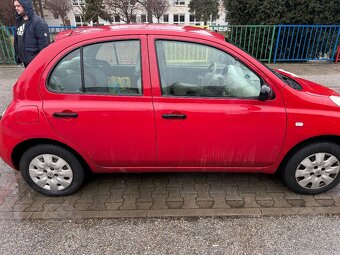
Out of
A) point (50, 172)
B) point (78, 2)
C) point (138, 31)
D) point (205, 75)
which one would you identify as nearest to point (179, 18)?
point (78, 2)

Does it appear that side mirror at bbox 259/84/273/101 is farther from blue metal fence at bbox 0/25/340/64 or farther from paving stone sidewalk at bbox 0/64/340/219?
blue metal fence at bbox 0/25/340/64

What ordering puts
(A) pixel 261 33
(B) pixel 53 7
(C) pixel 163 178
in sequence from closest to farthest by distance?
(C) pixel 163 178 → (A) pixel 261 33 → (B) pixel 53 7

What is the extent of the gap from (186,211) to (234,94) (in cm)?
122

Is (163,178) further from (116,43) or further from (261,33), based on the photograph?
(261,33)

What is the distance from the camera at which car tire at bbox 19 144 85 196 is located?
9.16ft

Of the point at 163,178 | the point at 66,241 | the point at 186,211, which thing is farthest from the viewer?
the point at 163,178

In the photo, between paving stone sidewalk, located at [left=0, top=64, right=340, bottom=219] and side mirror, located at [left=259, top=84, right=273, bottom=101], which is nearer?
side mirror, located at [left=259, top=84, right=273, bottom=101]

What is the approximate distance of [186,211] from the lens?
2.79m

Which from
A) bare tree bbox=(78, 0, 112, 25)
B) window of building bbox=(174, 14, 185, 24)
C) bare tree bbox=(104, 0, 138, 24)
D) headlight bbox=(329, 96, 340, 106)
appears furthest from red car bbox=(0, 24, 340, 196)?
window of building bbox=(174, 14, 185, 24)

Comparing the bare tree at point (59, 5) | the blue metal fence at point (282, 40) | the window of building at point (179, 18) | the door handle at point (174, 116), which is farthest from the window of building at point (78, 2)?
the door handle at point (174, 116)

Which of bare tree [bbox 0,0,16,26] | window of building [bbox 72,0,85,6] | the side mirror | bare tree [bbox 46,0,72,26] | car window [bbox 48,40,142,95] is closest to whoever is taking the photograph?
the side mirror

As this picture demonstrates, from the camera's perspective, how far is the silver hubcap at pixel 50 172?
283cm

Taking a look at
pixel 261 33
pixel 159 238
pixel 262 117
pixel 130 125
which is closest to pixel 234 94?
pixel 262 117

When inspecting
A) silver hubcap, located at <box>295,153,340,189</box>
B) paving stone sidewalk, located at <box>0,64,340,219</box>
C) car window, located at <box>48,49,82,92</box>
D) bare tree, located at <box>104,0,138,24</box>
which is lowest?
paving stone sidewalk, located at <box>0,64,340,219</box>
